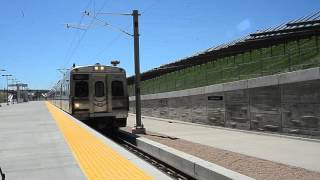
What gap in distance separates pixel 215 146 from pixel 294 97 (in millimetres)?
3187

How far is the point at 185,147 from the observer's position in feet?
50.8

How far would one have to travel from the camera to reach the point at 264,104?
18.8 metres

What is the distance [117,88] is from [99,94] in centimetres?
88

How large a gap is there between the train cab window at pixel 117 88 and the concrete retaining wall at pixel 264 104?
14.4ft

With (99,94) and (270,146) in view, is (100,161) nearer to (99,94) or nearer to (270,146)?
(270,146)

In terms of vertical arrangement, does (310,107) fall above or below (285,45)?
below

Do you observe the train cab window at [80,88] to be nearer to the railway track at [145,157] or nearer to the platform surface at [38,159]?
→ the railway track at [145,157]

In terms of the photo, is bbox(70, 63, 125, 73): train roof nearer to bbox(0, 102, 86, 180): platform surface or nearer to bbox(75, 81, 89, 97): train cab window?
bbox(75, 81, 89, 97): train cab window

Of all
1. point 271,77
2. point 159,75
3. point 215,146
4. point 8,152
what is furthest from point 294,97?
point 159,75

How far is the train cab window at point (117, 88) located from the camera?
24.3m

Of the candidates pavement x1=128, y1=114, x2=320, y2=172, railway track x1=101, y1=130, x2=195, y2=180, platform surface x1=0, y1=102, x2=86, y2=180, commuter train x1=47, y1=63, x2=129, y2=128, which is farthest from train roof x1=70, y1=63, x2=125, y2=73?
platform surface x1=0, y1=102, x2=86, y2=180

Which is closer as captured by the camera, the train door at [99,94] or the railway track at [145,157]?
the railway track at [145,157]

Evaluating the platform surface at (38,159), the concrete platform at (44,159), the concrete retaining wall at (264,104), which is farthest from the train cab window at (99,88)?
the concrete platform at (44,159)

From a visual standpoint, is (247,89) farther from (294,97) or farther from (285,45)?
(285,45)
